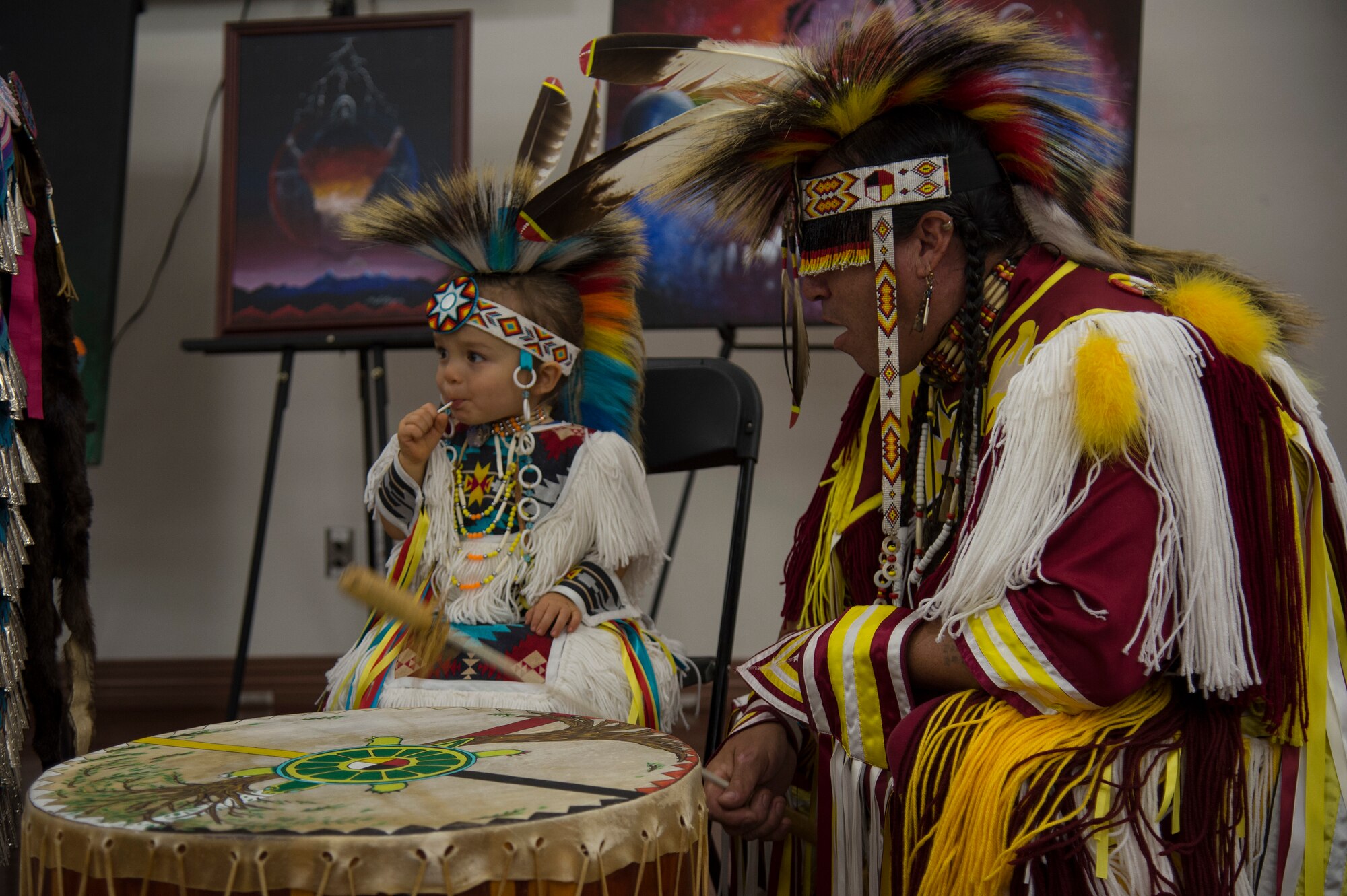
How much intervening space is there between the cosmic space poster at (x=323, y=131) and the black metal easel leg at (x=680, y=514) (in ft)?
2.34

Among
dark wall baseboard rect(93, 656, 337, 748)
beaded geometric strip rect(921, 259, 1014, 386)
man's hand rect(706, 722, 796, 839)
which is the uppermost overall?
beaded geometric strip rect(921, 259, 1014, 386)

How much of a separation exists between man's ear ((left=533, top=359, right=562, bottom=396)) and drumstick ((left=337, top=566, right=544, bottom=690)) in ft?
2.07

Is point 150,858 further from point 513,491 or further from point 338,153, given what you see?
point 338,153

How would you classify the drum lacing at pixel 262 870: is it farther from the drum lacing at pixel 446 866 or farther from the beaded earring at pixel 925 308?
the beaded earring at pixel 925 308

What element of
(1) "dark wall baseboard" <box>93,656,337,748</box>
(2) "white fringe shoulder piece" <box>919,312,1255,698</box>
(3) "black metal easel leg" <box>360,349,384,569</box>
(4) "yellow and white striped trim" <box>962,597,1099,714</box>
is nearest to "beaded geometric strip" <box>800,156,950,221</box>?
(2) "white fringe shoulder piece" <box>919,312,1255,698</box>

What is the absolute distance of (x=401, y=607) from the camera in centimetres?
124

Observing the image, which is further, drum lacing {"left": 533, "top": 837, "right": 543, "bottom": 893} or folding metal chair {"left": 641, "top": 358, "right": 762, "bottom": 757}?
folding metal chair {"left": 641, "top": 358, "right": 762, "bottom": 757}

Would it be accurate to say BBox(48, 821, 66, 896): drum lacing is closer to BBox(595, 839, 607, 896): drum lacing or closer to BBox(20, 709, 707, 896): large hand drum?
BBox(20, 709, 707, 896): large hand drum

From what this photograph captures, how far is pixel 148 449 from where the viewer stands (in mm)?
3311

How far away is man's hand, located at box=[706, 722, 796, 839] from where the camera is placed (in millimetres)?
1316

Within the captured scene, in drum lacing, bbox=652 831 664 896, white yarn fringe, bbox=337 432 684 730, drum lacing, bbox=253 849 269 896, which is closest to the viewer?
drum lacing, bbox=253 849 269 896

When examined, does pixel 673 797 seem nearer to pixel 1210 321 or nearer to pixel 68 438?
pixel 1210 321

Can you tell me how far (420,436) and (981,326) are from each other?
0.94 meters

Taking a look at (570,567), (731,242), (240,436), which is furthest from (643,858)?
(240,436)
